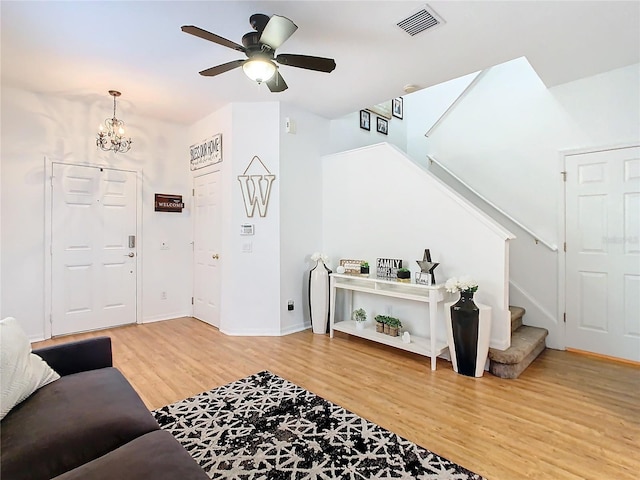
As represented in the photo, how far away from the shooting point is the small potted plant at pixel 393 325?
3486mm

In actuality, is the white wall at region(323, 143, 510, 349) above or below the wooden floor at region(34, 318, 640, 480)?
above

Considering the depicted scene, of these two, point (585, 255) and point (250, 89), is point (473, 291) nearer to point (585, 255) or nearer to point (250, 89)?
point (585, 255)

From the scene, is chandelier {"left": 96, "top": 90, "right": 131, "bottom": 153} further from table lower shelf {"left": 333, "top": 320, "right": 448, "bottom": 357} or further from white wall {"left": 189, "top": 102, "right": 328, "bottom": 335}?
table lower shelf {"left": 333, "top": 320, "right": 448, "bottom": 357}

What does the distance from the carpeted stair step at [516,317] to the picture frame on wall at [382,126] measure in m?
3.34

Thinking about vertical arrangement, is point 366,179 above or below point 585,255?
above

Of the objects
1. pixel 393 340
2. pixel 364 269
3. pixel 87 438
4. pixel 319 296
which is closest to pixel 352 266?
pixel 364 269

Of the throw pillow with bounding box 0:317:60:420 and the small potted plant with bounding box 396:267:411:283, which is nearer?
the throw pillow with bounding box 0:317:60:420

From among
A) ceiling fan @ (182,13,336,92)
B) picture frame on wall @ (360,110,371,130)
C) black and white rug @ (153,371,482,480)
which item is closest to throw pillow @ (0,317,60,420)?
black and white rug @ (153,371,482,480)

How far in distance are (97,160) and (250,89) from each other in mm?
2315

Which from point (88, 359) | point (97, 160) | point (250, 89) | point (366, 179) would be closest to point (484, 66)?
point (366, 179)

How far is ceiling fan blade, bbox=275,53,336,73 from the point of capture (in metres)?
2.31

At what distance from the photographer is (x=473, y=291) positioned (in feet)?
9.37

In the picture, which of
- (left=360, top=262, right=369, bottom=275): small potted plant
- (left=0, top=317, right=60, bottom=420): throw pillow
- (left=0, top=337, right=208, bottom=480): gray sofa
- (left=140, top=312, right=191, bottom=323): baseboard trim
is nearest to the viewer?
(left=0, top=337, right=208, bottom=480): gray sofa

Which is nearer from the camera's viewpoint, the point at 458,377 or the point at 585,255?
the point at 458,377
